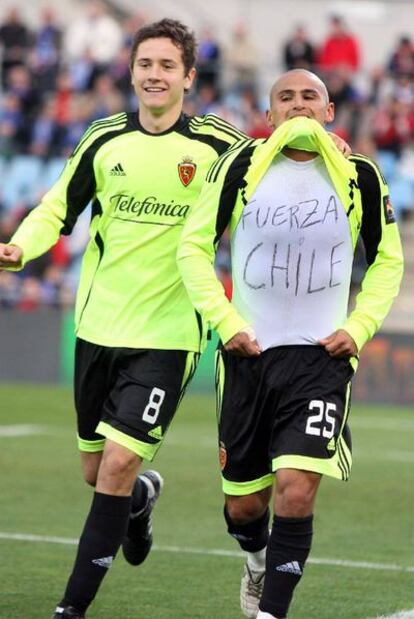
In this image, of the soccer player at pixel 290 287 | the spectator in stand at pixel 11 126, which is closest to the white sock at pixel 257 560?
the soccer player at pixel 290 287

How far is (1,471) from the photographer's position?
1160 centimetres

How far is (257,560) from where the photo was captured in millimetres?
6680

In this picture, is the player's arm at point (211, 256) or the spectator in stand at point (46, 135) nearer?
the player's arm at point (211, 256)

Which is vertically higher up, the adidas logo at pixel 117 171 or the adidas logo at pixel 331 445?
the adidas logo at pixel 117 171

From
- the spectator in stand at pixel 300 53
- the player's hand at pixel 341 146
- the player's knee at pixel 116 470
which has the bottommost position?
the spectator in stand at pixel 300 53

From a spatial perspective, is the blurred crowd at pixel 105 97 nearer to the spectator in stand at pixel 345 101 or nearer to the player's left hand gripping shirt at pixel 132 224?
the spectator in stand at pixel 345 101

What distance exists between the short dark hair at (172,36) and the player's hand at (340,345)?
151 cm

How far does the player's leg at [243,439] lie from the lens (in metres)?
6.00

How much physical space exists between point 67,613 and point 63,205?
1753 millimetres

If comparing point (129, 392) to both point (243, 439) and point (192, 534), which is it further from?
point (192, 534)

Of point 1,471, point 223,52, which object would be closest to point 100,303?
point 1,471

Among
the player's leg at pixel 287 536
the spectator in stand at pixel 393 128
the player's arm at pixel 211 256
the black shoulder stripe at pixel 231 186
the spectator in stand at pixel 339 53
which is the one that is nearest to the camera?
the player's leg at pixel 287 536

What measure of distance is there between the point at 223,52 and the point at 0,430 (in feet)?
41.1

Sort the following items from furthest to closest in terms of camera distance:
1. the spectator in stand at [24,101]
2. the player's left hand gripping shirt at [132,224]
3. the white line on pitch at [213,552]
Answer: the spectator in stand at [24,101], the white line on pitch at [213,552], the player's left hand gripping shirt at [132,224]
